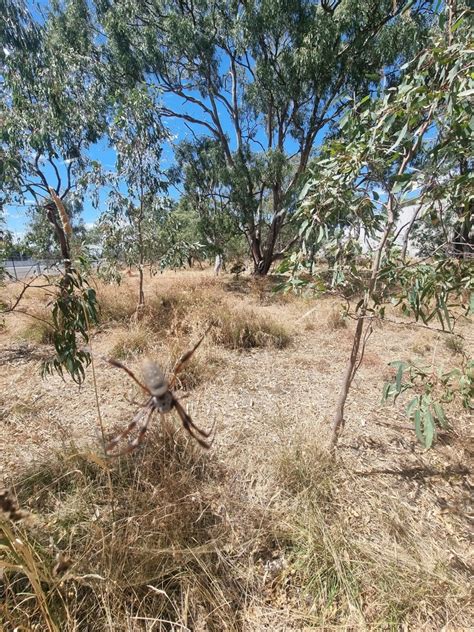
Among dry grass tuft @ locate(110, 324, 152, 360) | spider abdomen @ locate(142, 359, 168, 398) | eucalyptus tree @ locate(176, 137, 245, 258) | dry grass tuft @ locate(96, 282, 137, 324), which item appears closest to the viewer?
spider abdomen @ locate(142, 359, 168, 398)

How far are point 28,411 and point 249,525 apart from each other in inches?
71.8

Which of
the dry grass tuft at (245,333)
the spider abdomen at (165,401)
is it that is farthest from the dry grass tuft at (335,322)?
the spider abdomen at (165,401)

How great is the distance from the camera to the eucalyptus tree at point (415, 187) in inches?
36.4

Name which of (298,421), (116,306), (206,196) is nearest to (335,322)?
(298,421)

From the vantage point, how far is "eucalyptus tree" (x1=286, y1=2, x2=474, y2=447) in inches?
36.4

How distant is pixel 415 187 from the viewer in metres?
0.97

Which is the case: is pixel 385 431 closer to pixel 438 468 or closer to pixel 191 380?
pixel 438 468

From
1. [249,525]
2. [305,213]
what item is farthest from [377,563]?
[305,213]

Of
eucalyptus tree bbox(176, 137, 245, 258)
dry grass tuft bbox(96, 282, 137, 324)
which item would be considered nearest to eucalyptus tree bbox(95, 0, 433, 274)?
eucalyptus tree bbox(176, 137, 245, 258)

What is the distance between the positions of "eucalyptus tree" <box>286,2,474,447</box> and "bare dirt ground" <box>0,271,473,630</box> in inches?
13.5

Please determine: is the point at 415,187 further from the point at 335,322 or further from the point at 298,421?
the point at 335,322

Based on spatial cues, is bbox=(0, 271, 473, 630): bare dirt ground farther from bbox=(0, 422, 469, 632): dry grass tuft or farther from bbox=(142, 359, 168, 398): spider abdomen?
bbox=(142, 359, 168, 398): spider abdomen

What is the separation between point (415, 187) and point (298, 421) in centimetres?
155

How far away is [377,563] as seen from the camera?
1.07 meters
